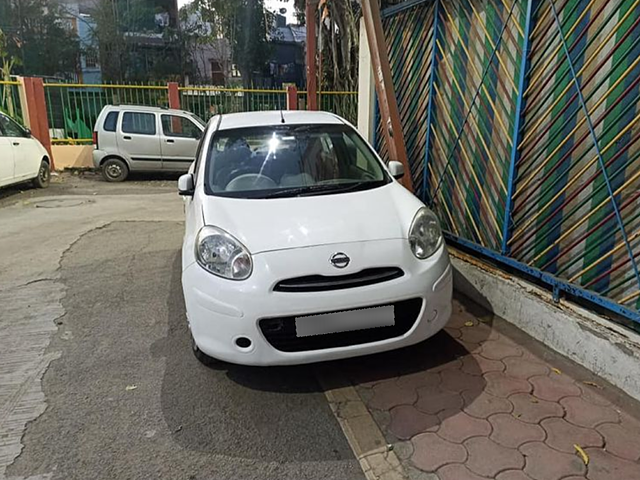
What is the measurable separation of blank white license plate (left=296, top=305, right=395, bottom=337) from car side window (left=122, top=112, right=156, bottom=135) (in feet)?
32.4

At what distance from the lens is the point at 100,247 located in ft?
19.8

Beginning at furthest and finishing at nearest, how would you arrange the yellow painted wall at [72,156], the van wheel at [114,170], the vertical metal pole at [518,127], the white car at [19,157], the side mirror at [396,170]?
1. the yellow painted wall at [72,156]
2. the van wheel at [114,170]
3. the white car at [19,157]
4. the side mirror at [396,170]
5. the vertical metal pole at [518,127]

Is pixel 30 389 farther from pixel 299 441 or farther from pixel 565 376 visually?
pixel 565 376

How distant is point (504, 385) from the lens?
120 inches

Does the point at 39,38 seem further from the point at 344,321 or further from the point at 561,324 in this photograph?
the point at 561,324

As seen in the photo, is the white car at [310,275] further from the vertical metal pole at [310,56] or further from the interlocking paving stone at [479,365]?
the vertical metal pole at [310,56]

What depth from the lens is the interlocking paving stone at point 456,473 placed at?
2.29 metres

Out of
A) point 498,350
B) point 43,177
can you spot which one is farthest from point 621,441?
point 43,177

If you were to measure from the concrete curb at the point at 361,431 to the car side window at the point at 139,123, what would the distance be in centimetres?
967

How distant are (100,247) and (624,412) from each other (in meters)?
5.47

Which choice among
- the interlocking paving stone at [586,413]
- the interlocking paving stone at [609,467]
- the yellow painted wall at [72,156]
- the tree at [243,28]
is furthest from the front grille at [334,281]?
the tree at [243,28]

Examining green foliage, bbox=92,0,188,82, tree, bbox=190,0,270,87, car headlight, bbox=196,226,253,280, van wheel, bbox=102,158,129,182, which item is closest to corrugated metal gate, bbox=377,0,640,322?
car headlight, bbox=196,226,253,280

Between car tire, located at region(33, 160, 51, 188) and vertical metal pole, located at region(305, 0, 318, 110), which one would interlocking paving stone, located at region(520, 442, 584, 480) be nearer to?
vertical metal pole, located at region(305, 0, 318, 110)

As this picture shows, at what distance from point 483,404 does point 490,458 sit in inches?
18.5
